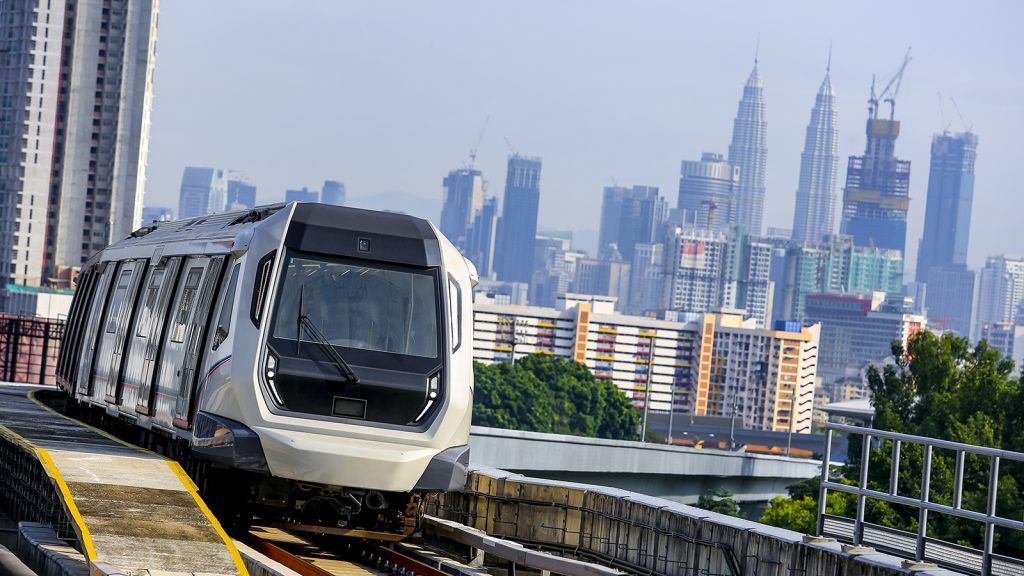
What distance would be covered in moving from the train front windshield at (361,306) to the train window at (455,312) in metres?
0.17

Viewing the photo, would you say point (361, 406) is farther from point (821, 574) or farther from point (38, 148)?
point (38, 148)

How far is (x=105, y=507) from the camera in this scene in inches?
479

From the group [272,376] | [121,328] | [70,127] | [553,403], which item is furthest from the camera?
[70,127]

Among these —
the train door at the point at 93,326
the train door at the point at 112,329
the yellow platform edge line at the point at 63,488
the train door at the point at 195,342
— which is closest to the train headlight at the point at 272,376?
the train door at the point at 195,342

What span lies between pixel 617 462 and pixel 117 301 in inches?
787

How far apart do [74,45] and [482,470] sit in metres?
168

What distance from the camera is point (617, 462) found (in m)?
38.6

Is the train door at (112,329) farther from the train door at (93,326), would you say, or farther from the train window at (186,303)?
the train window at (186,303)

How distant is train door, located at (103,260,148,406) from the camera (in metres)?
19.4

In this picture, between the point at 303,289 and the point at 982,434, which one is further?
the point at 982,434

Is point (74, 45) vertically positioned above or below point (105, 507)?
above

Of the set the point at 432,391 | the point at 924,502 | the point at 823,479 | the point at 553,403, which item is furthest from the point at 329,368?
the point at 553,403

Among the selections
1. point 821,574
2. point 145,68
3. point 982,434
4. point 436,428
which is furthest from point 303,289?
point 145,68

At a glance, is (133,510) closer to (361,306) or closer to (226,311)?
(226,311)
